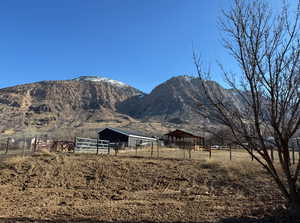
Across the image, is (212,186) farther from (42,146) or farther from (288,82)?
(42,146)

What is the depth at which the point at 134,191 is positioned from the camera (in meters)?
11.1

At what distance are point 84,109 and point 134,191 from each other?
158 m

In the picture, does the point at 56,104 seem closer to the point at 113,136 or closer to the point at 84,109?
the point at 84,109

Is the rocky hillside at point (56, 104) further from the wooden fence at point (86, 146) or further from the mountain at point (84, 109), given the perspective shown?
the wooden fence at point (86, 146)

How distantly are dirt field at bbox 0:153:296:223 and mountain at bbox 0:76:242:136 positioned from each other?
282 feet

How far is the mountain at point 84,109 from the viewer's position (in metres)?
117

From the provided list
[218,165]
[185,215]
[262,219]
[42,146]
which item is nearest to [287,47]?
[262,219]

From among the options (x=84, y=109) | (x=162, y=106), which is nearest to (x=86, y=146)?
(x=162, y=106)

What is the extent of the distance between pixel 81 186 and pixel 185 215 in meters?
6.75

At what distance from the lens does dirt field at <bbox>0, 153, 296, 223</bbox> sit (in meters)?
6.61

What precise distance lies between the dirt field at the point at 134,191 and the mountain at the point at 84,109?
85903 millimetres

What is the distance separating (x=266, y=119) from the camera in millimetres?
5465

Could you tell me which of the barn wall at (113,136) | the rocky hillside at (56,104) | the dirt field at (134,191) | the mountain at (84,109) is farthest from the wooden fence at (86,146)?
the rocky hillside at (56,104)

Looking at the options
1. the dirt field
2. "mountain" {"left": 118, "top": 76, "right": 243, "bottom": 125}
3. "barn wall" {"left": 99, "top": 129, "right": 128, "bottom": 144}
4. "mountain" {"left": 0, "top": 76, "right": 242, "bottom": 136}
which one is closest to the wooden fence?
the dirt field
